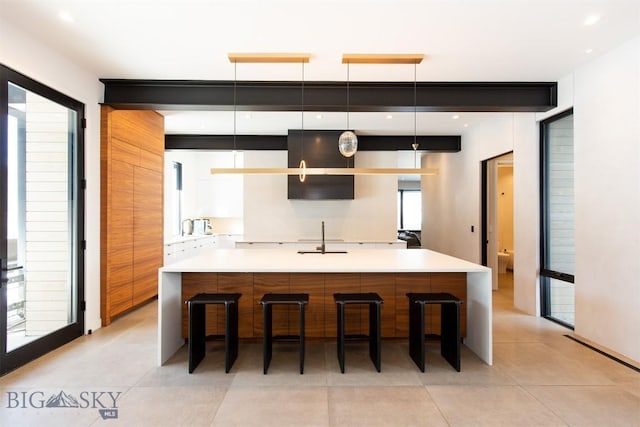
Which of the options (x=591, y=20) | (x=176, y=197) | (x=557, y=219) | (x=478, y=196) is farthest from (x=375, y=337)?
(x=176, y=197)

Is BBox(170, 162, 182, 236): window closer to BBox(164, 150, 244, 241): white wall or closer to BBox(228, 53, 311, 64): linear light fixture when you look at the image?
BBox(164, 150, 244, 241): white wall

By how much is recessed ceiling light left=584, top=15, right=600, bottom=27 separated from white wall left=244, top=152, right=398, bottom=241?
3970 millimetres

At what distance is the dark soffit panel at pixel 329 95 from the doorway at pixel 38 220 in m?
0.69

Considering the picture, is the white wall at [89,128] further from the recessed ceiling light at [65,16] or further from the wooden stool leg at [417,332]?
the wooden stool leg at [417,332]

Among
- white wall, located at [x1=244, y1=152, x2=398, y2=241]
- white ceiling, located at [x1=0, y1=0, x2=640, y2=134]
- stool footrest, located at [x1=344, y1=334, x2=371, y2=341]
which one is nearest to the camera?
white ceiling, located at [x1=0, y1=0, x2=640, y2=134]

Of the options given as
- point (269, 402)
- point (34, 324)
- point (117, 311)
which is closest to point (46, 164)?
point (34, 324)

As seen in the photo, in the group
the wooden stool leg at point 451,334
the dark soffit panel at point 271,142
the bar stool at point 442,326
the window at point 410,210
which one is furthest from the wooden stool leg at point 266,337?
the window at point 410,210

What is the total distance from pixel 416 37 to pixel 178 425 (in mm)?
3425

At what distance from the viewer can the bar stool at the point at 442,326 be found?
273cm

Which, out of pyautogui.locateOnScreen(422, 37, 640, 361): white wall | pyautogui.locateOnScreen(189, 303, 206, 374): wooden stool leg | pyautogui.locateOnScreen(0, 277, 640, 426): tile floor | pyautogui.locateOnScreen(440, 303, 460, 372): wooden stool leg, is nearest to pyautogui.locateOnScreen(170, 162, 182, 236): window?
pyautogui.locateOnScreen(0, 277, 640, 426): tile floor

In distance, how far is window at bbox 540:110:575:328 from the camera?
12.5 feet

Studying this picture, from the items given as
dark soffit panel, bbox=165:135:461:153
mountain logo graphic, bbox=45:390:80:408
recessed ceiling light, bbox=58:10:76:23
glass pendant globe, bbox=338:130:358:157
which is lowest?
mountain logo graphic, bbox=45:390:80:408

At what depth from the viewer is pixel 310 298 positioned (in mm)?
3264

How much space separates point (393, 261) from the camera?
320cm
